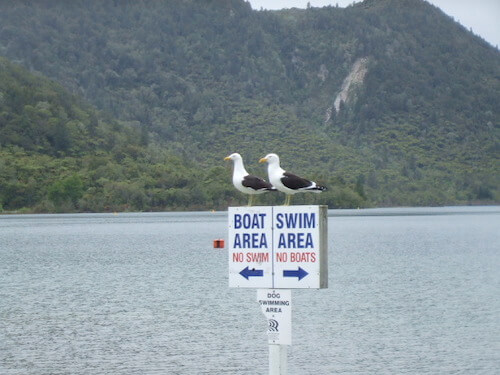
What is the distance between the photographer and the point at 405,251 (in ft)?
253

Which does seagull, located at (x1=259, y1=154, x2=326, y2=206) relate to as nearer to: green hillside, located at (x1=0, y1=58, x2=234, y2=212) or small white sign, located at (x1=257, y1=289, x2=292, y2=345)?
small white sign, located at (x1=257, y1=289, x2=292, y2=345)

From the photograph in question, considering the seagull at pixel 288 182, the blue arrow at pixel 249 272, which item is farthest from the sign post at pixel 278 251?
the seagull at pixel 288 182

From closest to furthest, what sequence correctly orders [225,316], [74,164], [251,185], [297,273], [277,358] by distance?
1. [297,273]
2. [277,358]
3. [251,185]
4. [225,316]
5. [74,164]

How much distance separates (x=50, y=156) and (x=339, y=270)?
113744 millimetres

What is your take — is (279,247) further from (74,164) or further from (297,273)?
(74,164)

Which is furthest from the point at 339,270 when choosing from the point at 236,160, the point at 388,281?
the point at 236,160

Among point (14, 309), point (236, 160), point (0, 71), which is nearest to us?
point (236, 160)

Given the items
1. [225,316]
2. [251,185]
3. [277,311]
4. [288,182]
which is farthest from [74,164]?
[277,311]

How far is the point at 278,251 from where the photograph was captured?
44.2 ft

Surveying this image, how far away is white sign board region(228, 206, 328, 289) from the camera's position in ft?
43.7

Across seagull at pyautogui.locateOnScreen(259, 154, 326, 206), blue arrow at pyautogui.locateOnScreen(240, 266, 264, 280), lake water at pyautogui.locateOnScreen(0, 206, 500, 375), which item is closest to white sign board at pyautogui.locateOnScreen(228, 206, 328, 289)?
blue arrow at pyautogui.locateOnScreen(240, 266, 264, 280)

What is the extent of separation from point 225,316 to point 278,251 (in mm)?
23749

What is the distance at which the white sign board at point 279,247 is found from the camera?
1333 cm

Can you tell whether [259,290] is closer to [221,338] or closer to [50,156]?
[221,338]
